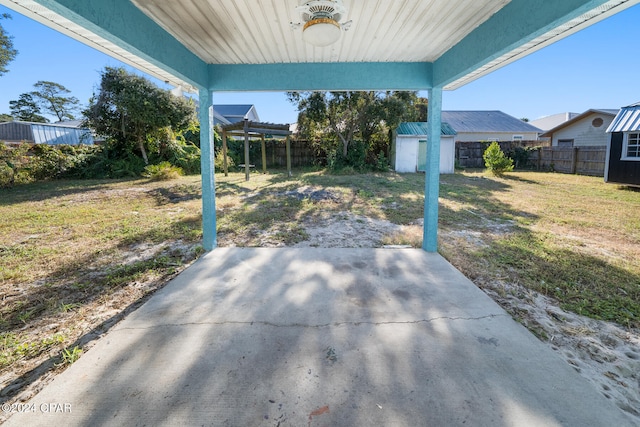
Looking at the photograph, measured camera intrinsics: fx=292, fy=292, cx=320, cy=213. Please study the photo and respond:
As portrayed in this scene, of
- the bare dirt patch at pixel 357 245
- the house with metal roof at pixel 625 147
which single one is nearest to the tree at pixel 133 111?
the bare dirt patch at pixel 357 245

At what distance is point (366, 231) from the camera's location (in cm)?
468

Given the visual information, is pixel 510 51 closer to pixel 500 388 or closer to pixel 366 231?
pixel 500 388

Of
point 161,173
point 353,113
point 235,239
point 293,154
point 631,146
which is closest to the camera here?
point 235,239

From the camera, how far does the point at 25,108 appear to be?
1192 inches

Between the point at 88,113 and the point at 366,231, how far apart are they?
11611mm

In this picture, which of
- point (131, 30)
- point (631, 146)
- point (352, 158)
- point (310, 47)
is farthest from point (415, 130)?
point (131, 30)

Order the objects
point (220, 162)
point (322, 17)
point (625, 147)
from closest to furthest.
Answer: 1. point (322, 17)
2. point (625, 147)
3. point (220, 162)

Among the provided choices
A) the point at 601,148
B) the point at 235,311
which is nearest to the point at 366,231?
the point at 235,311

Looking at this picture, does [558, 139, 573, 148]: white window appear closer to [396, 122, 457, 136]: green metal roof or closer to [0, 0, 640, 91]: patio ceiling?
[396, 122, 457, 136]: green metal roof

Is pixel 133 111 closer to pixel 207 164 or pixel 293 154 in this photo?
pixel 293 154

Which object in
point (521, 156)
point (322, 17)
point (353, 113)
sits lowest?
point (521, 156)

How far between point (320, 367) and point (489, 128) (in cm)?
2369

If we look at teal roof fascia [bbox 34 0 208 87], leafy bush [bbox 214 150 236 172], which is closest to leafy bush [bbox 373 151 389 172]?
leafy bush [bbox 214 150 236 172]

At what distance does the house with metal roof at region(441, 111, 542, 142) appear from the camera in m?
20.5
